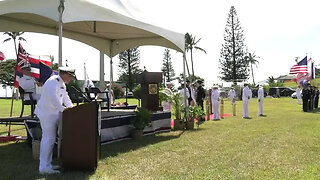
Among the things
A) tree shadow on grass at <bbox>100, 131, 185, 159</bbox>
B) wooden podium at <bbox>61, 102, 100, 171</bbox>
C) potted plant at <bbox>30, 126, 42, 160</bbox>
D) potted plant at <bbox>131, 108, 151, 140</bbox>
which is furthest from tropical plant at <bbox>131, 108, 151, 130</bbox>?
wooden podium at <bbox>61, 102, 100, 171</bbox>

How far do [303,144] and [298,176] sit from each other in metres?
3.35

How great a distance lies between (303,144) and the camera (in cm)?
871

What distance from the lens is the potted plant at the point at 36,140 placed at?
6.89 meters

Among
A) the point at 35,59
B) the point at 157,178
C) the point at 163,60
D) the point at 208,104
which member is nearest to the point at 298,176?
the point at 157,178

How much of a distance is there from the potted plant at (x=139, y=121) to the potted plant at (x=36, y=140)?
3.04 metres

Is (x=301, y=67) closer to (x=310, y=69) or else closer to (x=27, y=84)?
(x=310, y=69)

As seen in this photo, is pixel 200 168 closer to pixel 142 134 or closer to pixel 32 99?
pixel 142 134

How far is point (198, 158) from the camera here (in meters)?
7.12

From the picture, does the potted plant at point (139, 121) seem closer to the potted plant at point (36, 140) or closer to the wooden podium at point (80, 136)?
the potted plant at point (36, 140)

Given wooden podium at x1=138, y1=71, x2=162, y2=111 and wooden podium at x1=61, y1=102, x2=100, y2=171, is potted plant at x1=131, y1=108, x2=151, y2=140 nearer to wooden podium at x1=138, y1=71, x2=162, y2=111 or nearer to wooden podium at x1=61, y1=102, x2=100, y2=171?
wooden podium at x1=138, y1=71, x2=162, y2=111

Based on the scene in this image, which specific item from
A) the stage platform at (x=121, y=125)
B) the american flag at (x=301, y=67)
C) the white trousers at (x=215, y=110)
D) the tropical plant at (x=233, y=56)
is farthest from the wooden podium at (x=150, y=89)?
the tropical plant at (x=233, y=56)

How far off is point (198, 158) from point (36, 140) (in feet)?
10.4

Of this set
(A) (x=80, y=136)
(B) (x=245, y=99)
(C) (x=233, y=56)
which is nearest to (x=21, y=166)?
(A) (x=80, y=136)

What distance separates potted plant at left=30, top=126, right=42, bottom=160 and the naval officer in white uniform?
1.01 meters
